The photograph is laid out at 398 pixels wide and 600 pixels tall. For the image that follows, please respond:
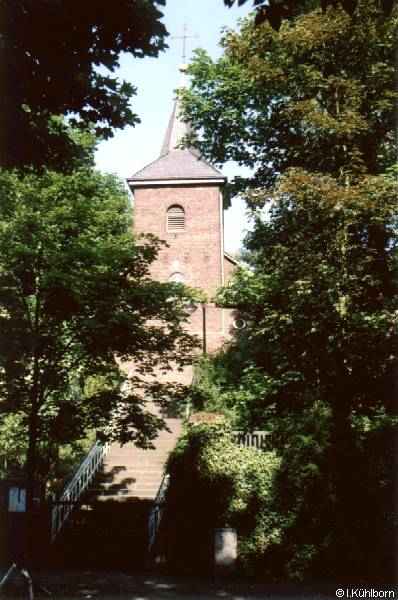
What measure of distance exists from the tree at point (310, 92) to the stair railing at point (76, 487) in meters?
9.87

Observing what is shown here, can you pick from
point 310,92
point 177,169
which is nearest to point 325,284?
point 310,92

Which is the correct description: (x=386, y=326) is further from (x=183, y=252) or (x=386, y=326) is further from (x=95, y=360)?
(x=183, y=252)

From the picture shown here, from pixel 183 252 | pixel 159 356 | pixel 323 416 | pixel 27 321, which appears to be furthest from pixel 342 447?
pixel 183 252

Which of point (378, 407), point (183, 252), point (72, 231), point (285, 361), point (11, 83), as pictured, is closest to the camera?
point (11, 83)

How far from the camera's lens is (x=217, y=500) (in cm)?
1146

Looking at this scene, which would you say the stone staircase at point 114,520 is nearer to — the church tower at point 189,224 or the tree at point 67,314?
the tree at point 67,314

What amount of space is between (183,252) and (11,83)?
21.1 m

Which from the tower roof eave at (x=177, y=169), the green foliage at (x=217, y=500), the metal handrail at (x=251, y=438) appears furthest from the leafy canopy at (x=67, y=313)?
the tower roof eave at (x=177, y=169)

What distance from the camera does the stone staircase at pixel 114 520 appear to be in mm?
12258

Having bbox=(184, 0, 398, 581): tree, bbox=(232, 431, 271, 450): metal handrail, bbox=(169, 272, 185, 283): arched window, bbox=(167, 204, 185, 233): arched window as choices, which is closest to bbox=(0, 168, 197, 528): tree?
bbox=(232, 431, 271, 450): metal handrail

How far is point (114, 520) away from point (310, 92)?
12502mm

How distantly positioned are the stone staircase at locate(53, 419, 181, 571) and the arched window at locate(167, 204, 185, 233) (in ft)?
43.3

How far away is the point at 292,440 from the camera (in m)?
11.6

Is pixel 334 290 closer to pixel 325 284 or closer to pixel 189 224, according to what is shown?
pixel 325 284
